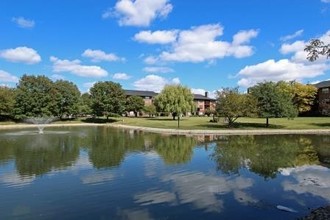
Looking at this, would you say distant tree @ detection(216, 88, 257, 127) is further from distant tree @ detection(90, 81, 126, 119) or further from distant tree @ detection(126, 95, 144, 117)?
distant tree @ detection(126, 95, 144, 117)

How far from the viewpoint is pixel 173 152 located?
30.8m

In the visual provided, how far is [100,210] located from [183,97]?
59663 mm

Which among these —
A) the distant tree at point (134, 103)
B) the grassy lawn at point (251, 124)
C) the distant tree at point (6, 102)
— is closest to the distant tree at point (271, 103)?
the grassy lawn at point (251, 124)

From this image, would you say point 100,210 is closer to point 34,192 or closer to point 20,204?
point 20,204

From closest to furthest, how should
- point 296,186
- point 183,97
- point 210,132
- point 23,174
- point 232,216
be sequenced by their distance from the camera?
point 232,216 → point 296,186 → point 23,174 → point 210,132 → point 183,97

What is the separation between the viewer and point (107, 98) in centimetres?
8338

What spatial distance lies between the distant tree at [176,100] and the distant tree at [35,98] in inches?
931

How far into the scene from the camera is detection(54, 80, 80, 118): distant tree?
83.8m

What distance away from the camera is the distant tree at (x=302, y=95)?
88438mm

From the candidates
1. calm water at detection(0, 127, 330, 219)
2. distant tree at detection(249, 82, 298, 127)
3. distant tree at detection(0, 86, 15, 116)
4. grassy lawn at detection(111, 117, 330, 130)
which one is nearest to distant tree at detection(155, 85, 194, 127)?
grassy lawn at detection(111, 117, 330, 130)

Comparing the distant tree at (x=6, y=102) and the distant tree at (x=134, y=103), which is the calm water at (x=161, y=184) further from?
the distant tree at (x=134, y=103)

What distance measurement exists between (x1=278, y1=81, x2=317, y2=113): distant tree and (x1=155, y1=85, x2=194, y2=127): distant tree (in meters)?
26.5

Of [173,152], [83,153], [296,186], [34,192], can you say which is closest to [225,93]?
[173,152]

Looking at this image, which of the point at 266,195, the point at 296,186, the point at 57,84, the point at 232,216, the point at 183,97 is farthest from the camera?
the point at 57,84
